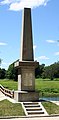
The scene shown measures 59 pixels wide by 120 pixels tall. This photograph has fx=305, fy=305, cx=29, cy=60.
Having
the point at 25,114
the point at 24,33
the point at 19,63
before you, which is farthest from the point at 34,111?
the point at 24,33

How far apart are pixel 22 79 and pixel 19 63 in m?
1.28

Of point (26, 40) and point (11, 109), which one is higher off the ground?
point (26, 40)

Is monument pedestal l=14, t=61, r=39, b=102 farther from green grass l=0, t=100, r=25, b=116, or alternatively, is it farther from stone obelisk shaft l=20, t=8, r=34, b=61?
green grass l=0, t=100, r=25, b=116

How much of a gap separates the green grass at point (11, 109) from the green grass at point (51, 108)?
1.74 m

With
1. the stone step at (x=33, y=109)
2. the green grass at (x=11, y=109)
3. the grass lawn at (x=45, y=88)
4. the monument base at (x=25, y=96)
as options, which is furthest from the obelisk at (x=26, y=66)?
the grass lawn at (x=45, y=88)

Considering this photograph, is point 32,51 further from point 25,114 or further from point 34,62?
point 25,114

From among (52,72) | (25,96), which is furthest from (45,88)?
(52,72)

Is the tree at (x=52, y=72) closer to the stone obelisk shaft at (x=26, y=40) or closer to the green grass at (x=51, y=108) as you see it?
the stone obelisk shaft at (x=26, y=40)

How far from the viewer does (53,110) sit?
65.8 feet

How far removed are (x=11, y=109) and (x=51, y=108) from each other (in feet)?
8.96

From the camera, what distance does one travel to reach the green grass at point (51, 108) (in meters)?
19.8

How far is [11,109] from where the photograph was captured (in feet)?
64.4

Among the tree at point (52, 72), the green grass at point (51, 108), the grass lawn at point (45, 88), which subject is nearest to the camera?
the green grass at point (51, 108)

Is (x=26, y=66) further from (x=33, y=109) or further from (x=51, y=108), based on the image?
(x=51, y=108)
